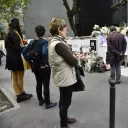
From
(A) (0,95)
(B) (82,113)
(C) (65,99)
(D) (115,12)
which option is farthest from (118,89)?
(D) (115,12)

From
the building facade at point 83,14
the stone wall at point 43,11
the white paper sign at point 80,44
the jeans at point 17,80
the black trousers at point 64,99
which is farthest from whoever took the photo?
the stone wall at point 43,11

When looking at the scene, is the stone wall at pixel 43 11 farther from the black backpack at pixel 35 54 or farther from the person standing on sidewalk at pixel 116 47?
the black backpack at pixel 35 54

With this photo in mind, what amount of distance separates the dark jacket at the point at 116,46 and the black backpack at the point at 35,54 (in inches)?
103

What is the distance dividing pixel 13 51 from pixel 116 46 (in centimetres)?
291

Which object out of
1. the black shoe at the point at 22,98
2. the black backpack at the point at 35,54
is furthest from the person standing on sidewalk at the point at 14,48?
the black shoe at the point at 22,98

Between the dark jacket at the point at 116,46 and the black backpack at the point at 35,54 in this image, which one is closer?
the black backpack at the point at 35,54

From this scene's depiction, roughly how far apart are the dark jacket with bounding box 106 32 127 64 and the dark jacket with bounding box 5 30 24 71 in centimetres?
267

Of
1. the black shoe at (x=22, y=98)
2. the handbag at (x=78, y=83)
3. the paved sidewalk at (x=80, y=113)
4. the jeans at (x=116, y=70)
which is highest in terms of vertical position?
the handbag at (x=78, y=83)

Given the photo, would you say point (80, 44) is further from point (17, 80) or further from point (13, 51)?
point (13, 51)

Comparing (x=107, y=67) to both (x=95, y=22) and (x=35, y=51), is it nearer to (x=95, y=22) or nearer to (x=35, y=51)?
(x=35, y=51)

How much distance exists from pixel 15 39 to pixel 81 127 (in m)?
2.31

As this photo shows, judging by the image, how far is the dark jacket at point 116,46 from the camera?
6.09 m

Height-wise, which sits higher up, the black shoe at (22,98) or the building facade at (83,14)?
the building facade at (83,14)

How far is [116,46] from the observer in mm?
6129
